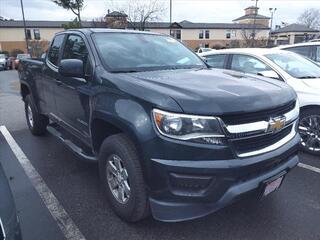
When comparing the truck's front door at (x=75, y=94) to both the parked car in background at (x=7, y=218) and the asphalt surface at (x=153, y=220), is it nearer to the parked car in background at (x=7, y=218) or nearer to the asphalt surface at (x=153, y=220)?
the asphalt surface at (x=153, y=220)

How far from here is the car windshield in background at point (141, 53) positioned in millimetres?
3441

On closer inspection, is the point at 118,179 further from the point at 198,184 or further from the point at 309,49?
the point at 309,49

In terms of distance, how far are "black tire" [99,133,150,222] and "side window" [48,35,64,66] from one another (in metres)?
2.09

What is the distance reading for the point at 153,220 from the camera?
10.3 ft

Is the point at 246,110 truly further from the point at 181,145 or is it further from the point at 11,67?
the point at 11,67

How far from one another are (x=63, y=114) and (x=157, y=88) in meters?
2.08

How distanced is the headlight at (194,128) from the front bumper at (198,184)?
0.17m

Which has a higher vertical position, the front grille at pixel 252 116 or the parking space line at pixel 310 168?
the front grille at pixel 252 116

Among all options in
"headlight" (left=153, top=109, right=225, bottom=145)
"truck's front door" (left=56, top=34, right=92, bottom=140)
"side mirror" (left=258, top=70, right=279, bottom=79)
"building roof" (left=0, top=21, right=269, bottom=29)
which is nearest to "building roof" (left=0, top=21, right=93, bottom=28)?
"building roof" (left=0, top=21, right=269, bottom=29)

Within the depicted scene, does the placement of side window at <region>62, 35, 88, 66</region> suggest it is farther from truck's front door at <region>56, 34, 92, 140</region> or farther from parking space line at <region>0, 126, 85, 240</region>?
parking space line at <region>0, 126, 85, 240</region>

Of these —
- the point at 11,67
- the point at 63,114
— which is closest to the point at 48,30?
the point at 11,67

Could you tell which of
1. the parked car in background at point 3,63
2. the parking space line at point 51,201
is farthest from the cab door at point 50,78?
the parked car in background at point 3,63

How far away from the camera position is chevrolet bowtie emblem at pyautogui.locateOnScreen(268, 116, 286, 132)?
8.84 ft

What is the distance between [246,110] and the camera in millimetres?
2508
